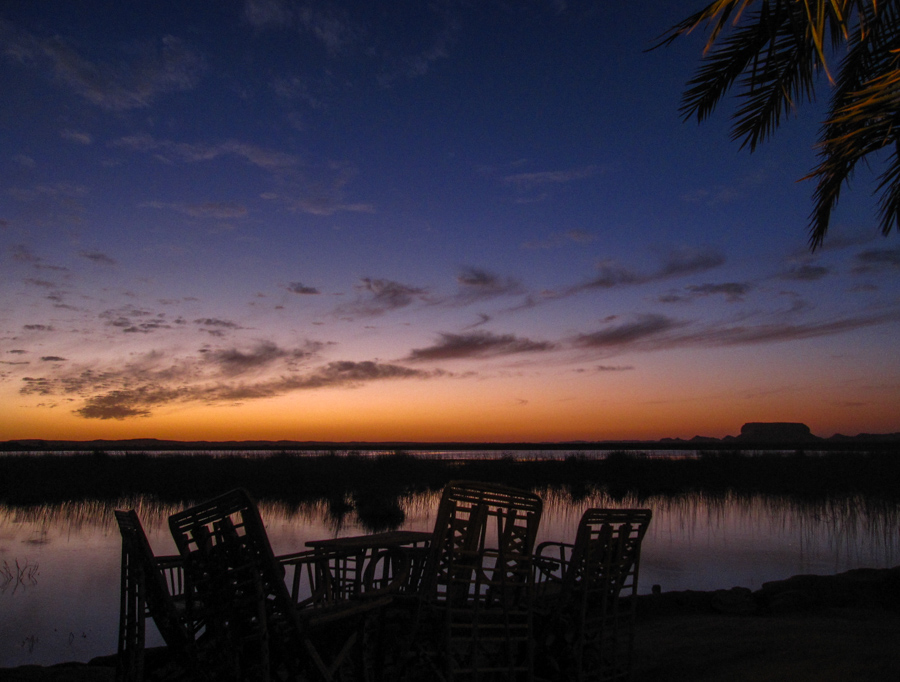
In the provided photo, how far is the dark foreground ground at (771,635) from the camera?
4.08 metres

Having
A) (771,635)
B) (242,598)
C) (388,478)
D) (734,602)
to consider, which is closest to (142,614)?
(242,598)

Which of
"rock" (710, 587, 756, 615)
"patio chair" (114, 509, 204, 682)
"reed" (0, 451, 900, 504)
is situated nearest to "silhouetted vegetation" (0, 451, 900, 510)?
"reed" (0, 451, 900, 504)

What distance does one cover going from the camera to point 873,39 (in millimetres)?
5652

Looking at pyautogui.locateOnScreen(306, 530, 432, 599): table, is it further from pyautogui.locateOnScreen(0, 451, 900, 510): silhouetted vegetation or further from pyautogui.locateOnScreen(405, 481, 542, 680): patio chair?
pyautogui.locateOnScreen(0, 451, 900, 510): silhouetted vegetation

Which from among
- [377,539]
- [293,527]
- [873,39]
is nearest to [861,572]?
[873,39]

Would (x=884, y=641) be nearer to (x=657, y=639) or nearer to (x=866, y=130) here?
(x=657, y=639)

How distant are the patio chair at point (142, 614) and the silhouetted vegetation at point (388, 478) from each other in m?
11.6

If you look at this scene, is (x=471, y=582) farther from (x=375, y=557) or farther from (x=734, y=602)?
(x=734, y=602)

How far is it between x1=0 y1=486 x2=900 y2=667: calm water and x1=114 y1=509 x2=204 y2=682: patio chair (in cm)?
381

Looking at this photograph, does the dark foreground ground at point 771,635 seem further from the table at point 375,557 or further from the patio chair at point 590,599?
the table at point 375,557

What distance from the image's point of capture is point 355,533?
12.4 metres

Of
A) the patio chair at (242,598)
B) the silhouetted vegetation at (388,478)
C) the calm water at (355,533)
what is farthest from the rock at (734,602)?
the silhouetted vegetation at (388,478)

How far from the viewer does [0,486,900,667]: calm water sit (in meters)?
6.79

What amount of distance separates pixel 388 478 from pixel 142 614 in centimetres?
2103
